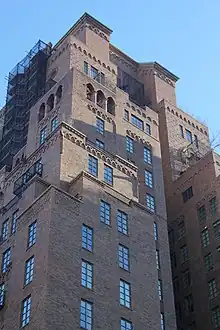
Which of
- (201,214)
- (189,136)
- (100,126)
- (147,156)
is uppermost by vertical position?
(189,136)

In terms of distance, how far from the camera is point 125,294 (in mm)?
56938

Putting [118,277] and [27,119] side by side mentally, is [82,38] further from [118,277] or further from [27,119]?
[118,277]

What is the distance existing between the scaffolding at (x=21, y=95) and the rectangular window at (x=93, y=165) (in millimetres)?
17502

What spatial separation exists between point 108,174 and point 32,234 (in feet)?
40.7

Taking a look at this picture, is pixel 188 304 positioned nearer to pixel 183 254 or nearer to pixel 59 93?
pixel 183 254

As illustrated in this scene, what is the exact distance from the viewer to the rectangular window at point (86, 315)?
168 feet

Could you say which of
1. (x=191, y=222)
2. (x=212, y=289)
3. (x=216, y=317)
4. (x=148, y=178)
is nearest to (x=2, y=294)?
(x=148, y=178)

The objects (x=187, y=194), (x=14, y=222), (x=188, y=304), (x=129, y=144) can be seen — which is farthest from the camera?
(x=187, y=194)

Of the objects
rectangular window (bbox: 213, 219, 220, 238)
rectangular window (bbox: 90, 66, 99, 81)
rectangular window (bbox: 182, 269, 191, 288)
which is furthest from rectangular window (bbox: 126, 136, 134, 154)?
rectangular window (bbox: 182, 269, 191, 288)

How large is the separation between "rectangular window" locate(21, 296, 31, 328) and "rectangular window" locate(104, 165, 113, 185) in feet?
54.9

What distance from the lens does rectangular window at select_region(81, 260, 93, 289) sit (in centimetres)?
5365

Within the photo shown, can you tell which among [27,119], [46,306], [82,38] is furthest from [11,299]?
[82,38]

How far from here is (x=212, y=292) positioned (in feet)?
236

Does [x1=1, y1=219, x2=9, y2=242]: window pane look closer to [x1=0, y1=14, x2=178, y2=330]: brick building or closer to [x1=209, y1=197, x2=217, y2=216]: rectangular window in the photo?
[x1=0, y1=14, x2=178, y2=330]: brick building
